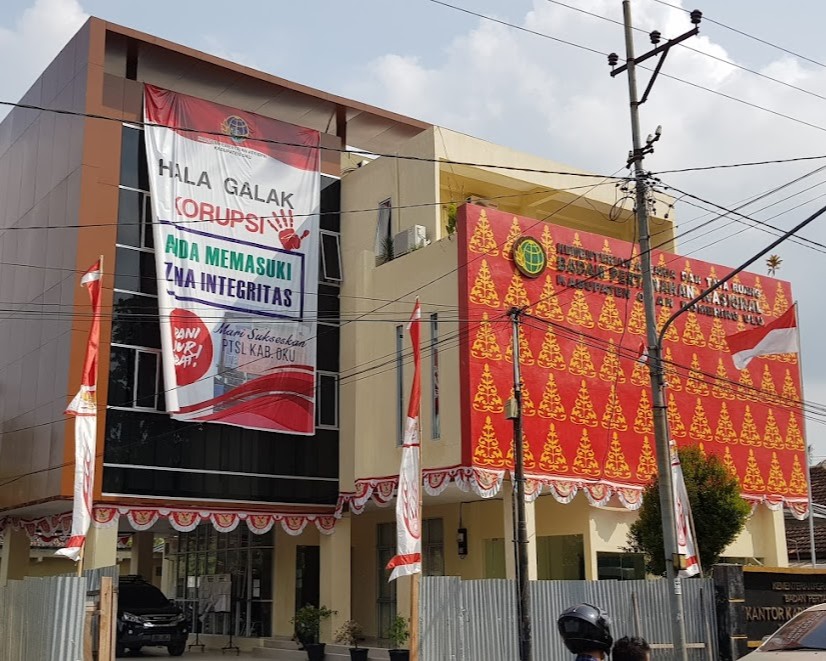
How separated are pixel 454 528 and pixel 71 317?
1088cm

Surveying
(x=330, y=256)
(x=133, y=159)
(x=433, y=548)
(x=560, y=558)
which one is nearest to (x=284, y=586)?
(x=433, y=548)

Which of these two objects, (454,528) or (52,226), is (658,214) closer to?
(454,528)

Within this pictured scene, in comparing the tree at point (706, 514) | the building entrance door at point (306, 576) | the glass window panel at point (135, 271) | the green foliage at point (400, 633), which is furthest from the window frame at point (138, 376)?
the tree at point (706, 514)

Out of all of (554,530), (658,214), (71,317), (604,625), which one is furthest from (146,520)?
(604,625)

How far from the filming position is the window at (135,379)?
23.2 m

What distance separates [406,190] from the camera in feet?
84.3

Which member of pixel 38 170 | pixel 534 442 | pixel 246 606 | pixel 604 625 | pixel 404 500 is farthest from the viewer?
pixel 246 606

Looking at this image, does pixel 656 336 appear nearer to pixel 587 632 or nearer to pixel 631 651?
pixel 631 651

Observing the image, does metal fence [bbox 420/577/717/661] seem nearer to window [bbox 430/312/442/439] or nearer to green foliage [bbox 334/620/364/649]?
window [bbox 430/312/442/439]

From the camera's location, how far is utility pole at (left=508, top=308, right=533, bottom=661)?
1645 cm

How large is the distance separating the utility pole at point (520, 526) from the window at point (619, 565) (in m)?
5.49

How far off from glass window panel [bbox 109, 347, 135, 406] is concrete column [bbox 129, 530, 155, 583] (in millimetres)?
12160

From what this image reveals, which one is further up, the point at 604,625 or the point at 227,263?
the point at 227,263

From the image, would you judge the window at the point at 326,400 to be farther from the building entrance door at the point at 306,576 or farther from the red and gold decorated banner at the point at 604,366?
the red and gold decorated banner at the point at 604,366
